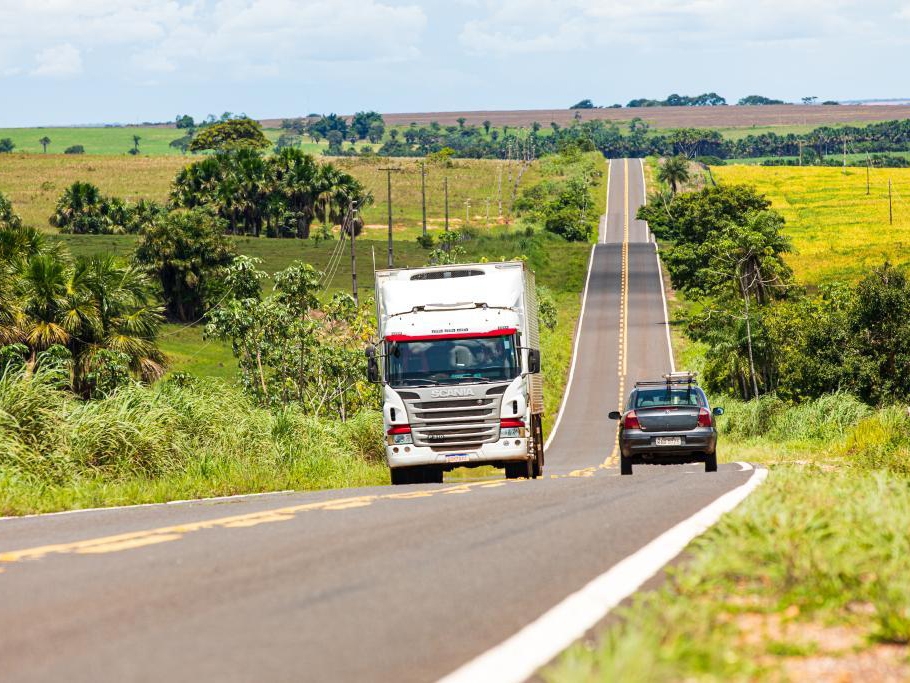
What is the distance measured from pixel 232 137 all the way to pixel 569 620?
19045cm

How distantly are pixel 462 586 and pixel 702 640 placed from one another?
2202mm

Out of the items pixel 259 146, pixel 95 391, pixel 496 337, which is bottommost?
pixel 95 391

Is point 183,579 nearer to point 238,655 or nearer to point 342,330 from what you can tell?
point 238,655

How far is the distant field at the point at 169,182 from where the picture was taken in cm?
14938

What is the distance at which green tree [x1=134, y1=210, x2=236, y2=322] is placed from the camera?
80188 mm

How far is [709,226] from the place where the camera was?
3952 inches

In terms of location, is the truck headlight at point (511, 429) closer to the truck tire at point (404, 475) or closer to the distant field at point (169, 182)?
the truck tire at point (404, 475)

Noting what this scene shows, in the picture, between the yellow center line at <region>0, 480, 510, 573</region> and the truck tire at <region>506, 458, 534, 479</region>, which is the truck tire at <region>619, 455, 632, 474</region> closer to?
the truck tire at <region>506, 458, 534, 479</region>

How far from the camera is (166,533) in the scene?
9961 millimetres

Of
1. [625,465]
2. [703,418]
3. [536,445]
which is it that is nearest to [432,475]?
[536,445]

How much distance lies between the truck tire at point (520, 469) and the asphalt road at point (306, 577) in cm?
681

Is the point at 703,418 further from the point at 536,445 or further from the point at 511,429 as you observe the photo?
the point at 511,429

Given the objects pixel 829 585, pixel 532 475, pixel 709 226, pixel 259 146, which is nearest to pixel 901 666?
pixel 829 585

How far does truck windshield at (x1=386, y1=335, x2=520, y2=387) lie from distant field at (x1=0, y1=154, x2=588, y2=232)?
11673 centimetres
